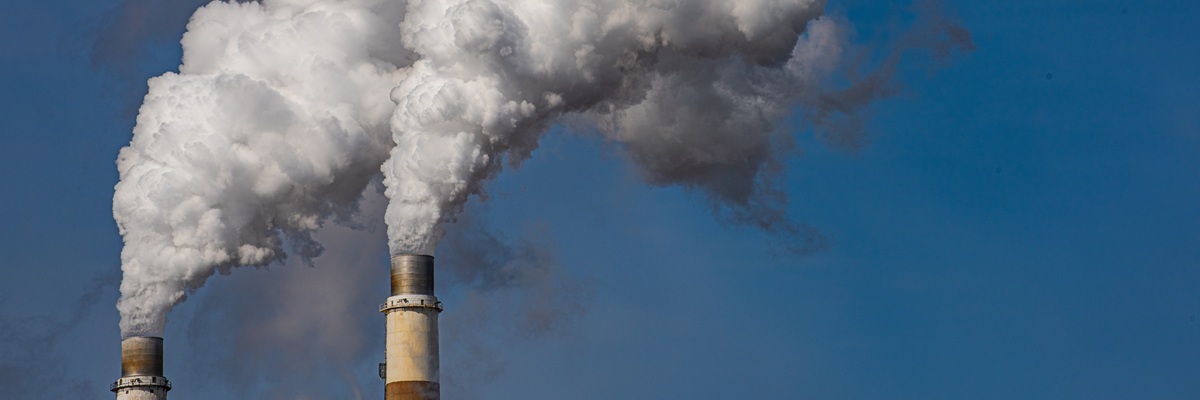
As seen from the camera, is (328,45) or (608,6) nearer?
(608,6)

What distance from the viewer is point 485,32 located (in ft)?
221

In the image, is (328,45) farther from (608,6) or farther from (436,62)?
(608,6)

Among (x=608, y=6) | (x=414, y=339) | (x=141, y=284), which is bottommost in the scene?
(x=414, y=339)

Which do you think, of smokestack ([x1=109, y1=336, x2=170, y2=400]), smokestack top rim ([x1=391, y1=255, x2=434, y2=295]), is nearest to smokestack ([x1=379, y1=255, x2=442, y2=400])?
smokestack top rim ([x1=391, y1=255, x2=434, y2=295])

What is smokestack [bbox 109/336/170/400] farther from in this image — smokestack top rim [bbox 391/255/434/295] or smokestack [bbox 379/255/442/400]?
smokestack top rim [bbox 391/255/434/295]

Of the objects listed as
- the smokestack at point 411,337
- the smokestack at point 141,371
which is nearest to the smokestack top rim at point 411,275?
the smokestack at point 411,337

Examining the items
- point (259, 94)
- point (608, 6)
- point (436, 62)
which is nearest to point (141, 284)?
point (259, 94)

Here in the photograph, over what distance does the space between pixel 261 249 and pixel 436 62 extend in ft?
34.6

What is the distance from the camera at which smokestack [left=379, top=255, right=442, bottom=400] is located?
68375 millimetres

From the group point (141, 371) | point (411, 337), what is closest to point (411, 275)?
point (411, 337)

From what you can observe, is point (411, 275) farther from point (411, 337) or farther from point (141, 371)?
point (141, 371)

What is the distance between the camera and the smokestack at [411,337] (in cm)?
6838

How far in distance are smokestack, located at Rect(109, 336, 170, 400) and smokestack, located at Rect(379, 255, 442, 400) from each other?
9859 millimetres

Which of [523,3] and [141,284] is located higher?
[523,3]
